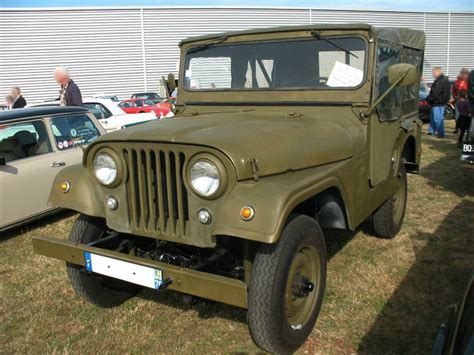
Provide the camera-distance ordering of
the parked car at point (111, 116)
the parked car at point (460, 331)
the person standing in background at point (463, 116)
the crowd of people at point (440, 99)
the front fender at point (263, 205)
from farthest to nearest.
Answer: the crowd of people at point (440, 99) → the person standing in background at point (463, 116) → the parked car at point (111, 116) → the front fender at point (263, 205) → the parked car at point (460, 331)

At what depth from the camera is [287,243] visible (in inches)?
105

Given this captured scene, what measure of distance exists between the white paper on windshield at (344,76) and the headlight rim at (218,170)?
5.21 feet

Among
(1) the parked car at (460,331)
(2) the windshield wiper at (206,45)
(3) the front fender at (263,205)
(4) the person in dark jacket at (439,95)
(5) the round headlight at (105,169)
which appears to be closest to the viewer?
(1) the parked car at (460,331)

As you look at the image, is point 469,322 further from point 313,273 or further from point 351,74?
point 351,74

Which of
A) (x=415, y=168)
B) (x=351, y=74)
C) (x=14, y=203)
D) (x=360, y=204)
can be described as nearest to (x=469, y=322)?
(x=360, y=204)

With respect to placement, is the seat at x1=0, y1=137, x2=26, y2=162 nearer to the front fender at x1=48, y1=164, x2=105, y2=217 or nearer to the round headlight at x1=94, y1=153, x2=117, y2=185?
the front fender at x1=48, y1=164, x2=105, y2=217

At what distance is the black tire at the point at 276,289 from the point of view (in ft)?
8.45

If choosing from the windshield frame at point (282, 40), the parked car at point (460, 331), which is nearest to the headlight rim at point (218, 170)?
the parked car at point (460, 331)

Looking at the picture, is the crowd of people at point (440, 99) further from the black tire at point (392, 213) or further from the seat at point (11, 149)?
the seat at point (11, 149)

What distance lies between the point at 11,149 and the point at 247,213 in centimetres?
398

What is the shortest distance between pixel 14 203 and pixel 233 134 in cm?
342

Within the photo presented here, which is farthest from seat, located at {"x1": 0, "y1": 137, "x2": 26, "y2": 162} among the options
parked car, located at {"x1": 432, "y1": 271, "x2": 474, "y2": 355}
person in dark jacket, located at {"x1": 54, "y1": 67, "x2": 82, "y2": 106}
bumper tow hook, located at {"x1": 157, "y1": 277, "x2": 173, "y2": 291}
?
parked car, located at {"x1": 432, "y1": 271, "x2": 474, "y2": 355}

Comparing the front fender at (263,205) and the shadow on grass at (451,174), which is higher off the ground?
the front fender at (263,205)

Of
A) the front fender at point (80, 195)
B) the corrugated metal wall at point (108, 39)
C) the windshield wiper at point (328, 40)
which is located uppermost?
the corrugated metal wall at point (108, 39)
